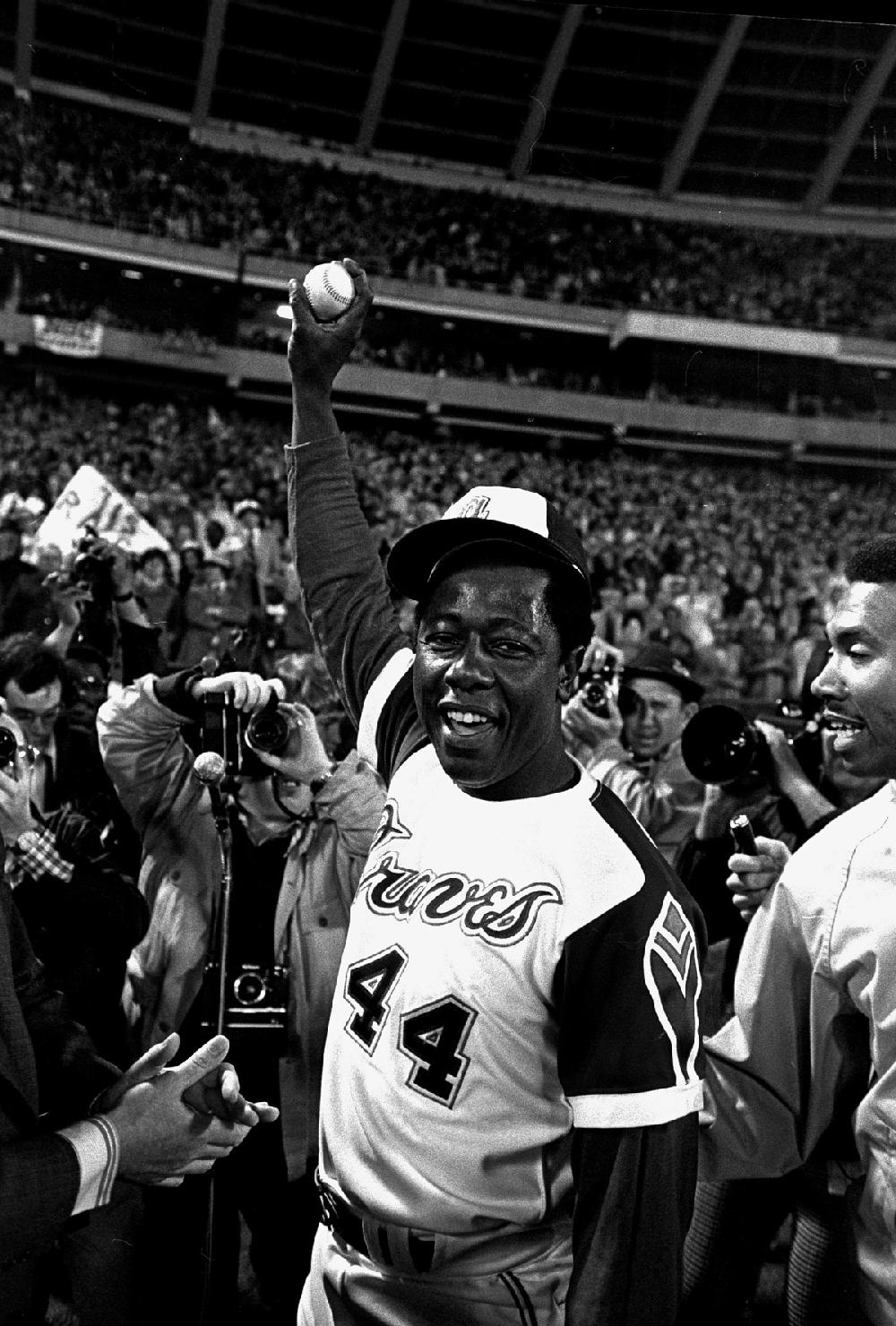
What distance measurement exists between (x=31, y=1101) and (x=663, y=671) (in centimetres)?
272

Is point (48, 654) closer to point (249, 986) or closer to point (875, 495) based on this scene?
point (249, 986)

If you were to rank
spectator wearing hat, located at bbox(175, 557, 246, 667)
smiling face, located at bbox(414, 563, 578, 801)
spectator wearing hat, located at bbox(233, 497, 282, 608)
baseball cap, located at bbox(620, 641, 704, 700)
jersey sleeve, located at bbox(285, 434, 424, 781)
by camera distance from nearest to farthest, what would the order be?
1. smiling face, located at bbox(414, 563, 578, 801)
2. jersey sleeve, located at bbox(285, 434, 424, 781)
3. baseball cap, located at bbox(620, 641, 704, 700)
4. spectator wearing hat, located at bbox(175, 557, 246, 667)
5. spectator wearing hat, located at bbox(233, 497, 282, 608)

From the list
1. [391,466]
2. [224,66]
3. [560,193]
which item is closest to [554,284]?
[560,193]

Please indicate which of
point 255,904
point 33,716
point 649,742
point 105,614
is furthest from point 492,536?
point 105,614

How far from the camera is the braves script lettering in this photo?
134 cm

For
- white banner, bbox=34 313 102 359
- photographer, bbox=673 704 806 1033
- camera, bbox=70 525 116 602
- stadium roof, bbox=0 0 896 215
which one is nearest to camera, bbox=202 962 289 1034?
photographer, bbox=673 704 806 1033

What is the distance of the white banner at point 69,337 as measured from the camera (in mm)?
16016

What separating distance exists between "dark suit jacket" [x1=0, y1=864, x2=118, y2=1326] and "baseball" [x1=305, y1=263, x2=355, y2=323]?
0.93m

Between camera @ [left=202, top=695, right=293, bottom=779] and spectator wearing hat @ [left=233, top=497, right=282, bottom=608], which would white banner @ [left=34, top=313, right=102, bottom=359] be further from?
camera @ [left=202, top=695, right=293, bottom=779]

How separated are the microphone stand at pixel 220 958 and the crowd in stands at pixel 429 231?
771 centimetres

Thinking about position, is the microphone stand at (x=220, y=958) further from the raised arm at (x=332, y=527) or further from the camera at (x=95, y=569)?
the camera at (x=95, y=569)

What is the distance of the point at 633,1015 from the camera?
1.24m

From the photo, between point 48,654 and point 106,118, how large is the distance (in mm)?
7769

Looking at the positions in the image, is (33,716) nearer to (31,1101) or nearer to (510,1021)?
(31,1101)
